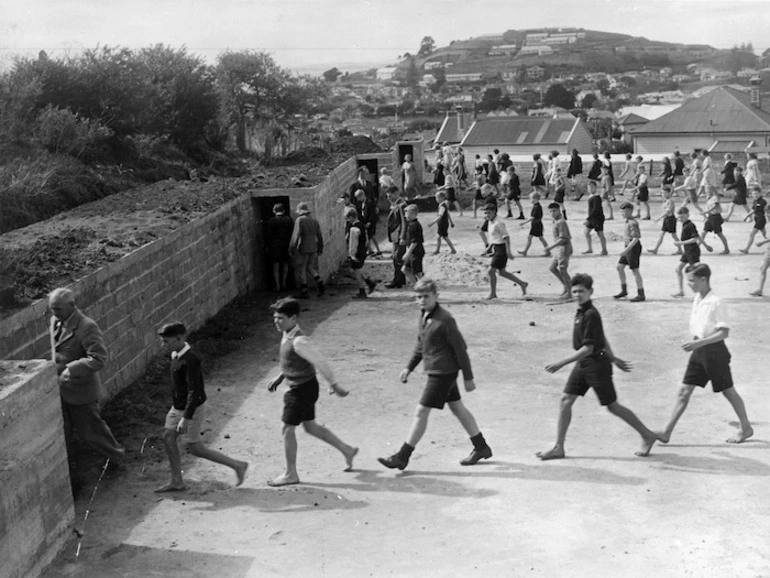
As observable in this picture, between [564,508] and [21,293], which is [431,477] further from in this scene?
[21,293]

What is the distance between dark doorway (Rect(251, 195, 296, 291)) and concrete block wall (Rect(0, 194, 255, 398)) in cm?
25

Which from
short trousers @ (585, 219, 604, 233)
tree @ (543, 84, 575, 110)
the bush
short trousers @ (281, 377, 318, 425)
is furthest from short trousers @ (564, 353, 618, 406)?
tree @ (543, 84, 575, 110)

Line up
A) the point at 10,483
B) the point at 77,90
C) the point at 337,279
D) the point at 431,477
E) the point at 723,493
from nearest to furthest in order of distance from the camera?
the point at 10,483 → the point at 723,493 → the point at 431,477 → the point at 337,279 → the point at 77,90

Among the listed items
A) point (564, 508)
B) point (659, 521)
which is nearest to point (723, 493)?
point (659, 521)

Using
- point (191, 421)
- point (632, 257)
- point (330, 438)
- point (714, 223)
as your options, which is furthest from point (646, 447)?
Answer: point (714, 223)

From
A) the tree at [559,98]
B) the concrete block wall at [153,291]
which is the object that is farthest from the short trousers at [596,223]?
the tree at [559,98]

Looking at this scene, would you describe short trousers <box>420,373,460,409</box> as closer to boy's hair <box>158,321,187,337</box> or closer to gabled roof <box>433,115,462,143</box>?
boy's hair <box>158,321,187,337</box>

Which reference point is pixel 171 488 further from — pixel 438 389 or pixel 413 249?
pixel 413 249

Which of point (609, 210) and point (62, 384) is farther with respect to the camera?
point (609, 210)

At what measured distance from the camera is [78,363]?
7.64 meters

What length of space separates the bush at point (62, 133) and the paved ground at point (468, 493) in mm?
9042

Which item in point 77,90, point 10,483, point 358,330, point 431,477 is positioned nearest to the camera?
point 10,483

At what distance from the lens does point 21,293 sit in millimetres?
8805

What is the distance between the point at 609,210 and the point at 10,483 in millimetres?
18445
